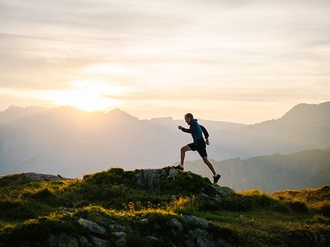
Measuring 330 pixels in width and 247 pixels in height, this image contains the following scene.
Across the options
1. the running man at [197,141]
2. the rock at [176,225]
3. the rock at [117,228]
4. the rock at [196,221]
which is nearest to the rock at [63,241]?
the rock at [117,228]

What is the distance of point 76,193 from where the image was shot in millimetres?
22453

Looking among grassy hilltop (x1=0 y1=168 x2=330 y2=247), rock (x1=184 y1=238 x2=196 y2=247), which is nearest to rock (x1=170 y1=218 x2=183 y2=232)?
grassy hilltop (x1=0 y1=168 x2=330 y2=247)

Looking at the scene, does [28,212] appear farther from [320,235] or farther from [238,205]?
[320,235]

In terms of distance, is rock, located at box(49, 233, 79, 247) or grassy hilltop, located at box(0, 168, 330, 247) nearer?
rock, located at box(49, 233, 79, 247)

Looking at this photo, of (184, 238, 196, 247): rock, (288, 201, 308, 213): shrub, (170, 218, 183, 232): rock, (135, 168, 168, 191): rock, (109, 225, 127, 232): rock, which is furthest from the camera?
(135, 168, 168, 191): rock

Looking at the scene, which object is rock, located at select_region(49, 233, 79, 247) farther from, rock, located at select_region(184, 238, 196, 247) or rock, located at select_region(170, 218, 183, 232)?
rock, located at select_region(184, 238, 196, 247)

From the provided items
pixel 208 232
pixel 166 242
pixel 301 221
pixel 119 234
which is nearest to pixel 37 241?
pixel 119 234

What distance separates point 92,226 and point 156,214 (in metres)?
2.63

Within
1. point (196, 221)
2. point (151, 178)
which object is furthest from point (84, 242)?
point (151, 178)

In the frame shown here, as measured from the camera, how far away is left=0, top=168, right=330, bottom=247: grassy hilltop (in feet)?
39.8

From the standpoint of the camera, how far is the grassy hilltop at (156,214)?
12.1m

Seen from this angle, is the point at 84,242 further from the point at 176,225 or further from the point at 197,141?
the point at 197,141

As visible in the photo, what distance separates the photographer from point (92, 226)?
494 inches

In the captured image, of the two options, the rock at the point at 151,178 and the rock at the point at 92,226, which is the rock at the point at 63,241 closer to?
the rock at the point at 92,226
